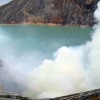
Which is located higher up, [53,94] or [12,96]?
[53,94]

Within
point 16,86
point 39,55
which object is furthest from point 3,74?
point 39,55

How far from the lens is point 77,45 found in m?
172

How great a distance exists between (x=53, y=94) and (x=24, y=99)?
76.5 metres

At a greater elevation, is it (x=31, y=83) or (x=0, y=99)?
(x=31, y=83)

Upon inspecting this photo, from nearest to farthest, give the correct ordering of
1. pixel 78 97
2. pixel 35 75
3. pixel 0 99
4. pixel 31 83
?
pixel 78 97 → pixel 0 99 → pixel 31 83 → pixel 35 75

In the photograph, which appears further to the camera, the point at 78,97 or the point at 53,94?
the point at 53,94

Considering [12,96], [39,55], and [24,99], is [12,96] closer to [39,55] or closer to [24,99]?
[24,99]

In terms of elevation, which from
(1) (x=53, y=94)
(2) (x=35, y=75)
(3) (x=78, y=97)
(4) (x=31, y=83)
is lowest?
(3) (x=78, y=97)

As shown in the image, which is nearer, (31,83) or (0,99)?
(0,99)

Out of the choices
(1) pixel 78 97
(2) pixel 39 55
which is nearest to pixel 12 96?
(1) pixel 78 97

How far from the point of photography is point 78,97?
20.9 ft

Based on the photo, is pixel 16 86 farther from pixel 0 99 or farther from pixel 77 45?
pixel 77 45

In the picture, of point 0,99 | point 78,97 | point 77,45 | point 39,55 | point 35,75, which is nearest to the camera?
point 78,97

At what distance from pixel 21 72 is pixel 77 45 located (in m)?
70.0
